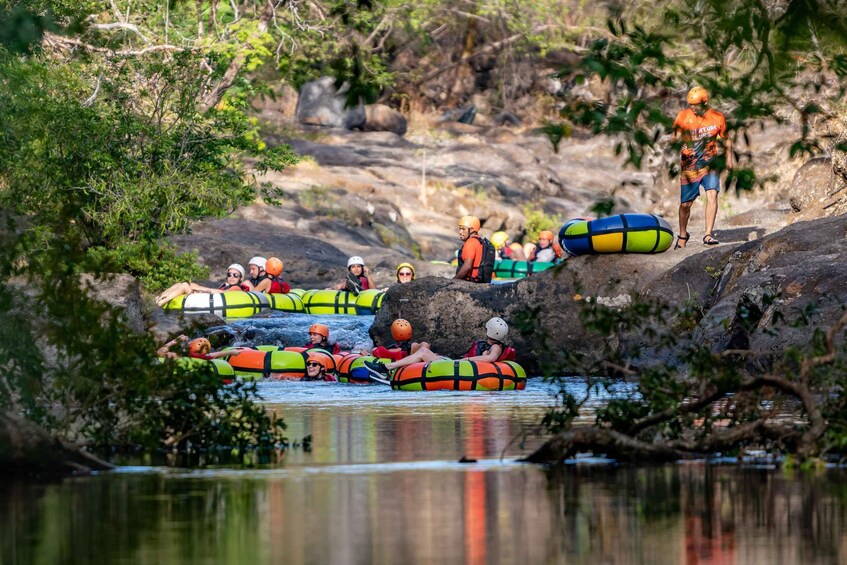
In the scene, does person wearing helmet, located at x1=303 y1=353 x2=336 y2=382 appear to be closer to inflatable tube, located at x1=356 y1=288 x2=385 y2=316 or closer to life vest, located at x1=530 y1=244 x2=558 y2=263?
→ inflatable tube, located at x1=356 y1=288 x2=385 y2=316

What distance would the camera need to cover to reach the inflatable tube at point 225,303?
984 inches

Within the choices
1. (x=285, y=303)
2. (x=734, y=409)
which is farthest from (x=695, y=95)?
(x=285, y=303)

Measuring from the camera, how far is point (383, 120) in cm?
5578

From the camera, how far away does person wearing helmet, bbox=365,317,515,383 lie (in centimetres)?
1855

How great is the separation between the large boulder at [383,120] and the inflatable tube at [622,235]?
35.5 m

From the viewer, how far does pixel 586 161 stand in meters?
56.2

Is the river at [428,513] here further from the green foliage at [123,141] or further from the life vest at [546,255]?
the life vest at [546,255]

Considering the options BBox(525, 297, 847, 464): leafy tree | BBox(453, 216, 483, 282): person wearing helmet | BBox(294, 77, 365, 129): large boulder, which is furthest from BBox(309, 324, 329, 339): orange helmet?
BBox(294, 77, 365, 129): large boulder

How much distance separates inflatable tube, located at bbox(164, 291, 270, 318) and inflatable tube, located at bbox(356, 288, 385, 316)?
1.52 m

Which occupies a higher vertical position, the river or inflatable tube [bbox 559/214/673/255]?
inflatable tube [bbox 559/214/673/255]

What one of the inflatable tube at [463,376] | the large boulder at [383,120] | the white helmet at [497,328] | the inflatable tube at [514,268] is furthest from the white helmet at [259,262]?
the large boulder at [383,120]

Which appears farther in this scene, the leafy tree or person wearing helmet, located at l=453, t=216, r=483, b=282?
person wearing helmet, located at l=453, t=216, r=483, b=282

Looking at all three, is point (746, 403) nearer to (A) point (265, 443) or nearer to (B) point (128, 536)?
(A) point (265, 443)

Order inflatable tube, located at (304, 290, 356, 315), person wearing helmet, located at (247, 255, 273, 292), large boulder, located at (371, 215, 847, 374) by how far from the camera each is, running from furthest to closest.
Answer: person wearing helmet, located at (247, 255, 273, 292), inflatable tube, located at (304, 290, 356, 315), large boulder, located at (371, 215, 847, 374)
